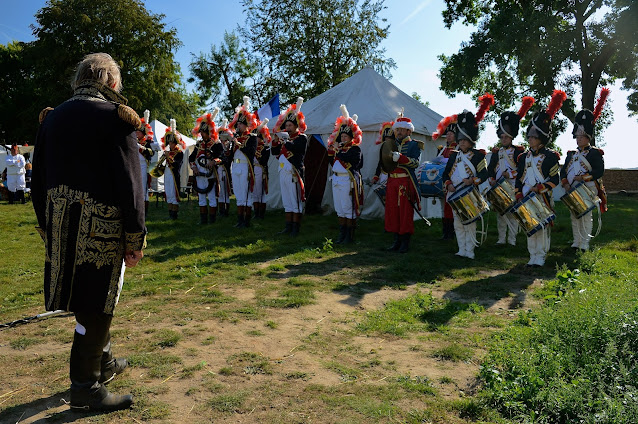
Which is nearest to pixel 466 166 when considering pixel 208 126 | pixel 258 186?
pixel 258 186

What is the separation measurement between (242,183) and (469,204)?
5027 mm

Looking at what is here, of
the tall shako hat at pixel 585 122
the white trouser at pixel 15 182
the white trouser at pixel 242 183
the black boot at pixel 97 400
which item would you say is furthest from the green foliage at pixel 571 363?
the white trouser at pixel 15 182

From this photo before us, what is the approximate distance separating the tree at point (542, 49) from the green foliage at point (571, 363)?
17119 mm

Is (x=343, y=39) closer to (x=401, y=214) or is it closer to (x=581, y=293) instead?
(x=401, y=214)

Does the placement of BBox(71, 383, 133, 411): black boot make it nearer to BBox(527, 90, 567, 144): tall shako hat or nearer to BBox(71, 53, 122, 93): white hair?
BBox(71, 53, 122, 93): white hair

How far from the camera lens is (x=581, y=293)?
5.13 m

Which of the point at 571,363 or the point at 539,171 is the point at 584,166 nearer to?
the point at 539,171

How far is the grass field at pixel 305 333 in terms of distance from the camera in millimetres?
3459

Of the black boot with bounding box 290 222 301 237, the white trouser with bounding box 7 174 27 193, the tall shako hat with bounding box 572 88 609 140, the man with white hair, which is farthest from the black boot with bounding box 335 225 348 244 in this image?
the white trouser with bounding box 7 174 27 193

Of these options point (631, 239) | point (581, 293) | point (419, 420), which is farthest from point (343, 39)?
point (419, 420)

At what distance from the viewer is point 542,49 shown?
20062mm

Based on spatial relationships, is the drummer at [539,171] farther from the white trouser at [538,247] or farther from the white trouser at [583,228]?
the white trouser at [583,228]

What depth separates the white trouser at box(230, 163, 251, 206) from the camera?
446 inches

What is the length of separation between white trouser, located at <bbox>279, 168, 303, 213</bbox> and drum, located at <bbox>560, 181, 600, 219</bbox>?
4920mm
